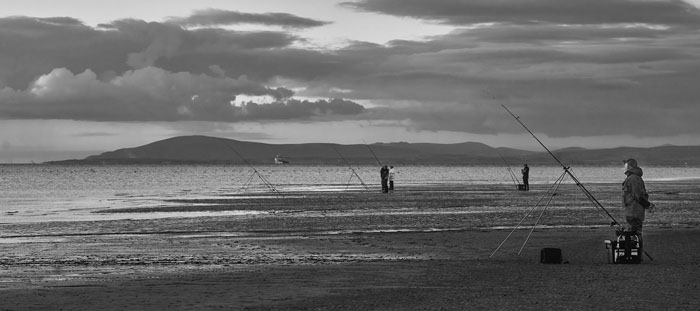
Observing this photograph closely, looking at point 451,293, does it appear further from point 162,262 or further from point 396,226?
point 396,226

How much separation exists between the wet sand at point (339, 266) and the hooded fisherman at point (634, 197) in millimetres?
814

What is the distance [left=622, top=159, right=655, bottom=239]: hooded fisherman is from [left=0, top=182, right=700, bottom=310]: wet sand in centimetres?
81

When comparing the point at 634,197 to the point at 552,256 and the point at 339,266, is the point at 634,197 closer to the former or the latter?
the point at 552,256

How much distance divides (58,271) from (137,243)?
21.9 feet

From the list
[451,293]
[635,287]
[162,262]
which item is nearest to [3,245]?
[162,262]

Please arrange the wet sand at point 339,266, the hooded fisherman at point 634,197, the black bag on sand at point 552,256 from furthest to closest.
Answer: the hooded fisherman at point 634,197 → the black bag on sand at point 552,256 → the wet sand at point 339,266

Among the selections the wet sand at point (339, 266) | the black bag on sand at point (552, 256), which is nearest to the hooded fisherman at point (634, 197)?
the wet sand at point (339, 266)

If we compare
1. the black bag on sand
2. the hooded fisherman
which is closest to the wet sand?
the black bag on sand

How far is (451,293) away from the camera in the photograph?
542 inches

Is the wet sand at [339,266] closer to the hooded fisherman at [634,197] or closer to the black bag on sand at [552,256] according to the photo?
the black bag on sand at [552,256]

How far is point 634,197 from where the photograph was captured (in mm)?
18250

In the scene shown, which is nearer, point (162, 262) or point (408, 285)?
point (408, 285)

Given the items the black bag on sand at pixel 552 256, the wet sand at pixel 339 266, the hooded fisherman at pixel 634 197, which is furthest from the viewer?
the hooded fisherman at pixel 634 197

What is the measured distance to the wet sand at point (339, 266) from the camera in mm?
13102
